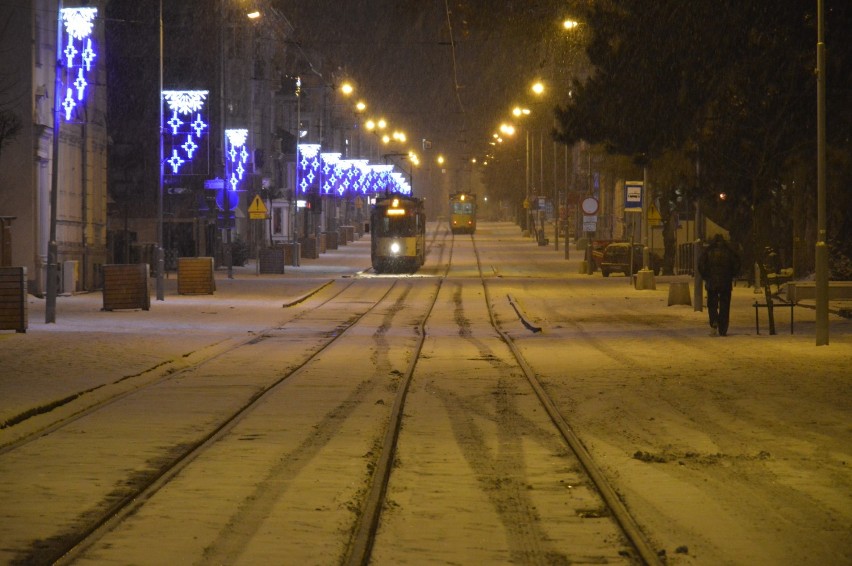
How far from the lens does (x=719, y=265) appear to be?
2494 centimetres

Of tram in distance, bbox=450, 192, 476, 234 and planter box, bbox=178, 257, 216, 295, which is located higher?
tram in distance, bbox=450, 192, 476, 234

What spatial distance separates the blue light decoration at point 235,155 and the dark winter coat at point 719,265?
114 ft

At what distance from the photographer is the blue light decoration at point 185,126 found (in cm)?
4447

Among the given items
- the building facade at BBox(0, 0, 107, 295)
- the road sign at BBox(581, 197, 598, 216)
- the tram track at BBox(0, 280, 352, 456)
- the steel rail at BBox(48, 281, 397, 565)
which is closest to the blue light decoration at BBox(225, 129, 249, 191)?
the road sign at BBox(581, 197, 598, 216)

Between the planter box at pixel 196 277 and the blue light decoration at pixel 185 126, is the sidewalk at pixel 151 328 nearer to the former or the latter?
the planter box at pixel 196 277

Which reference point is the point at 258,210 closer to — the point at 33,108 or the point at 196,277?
the point at 196,277

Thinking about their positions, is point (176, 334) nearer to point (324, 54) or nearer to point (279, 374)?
point (279, 374)

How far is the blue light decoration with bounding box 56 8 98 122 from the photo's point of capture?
35781 millimetres

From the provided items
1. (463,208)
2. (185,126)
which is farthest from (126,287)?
(463,208)

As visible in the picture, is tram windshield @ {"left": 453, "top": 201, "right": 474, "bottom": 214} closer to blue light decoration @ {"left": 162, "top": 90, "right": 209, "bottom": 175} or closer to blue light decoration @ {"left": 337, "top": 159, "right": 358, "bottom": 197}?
blue light decoration @ {"left": 337, "top": 159, "right": 358, "bottom": 197}

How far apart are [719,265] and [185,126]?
24.6 meters

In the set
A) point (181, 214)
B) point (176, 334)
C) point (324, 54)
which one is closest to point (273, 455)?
point (176, 334)

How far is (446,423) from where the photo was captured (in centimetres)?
1399

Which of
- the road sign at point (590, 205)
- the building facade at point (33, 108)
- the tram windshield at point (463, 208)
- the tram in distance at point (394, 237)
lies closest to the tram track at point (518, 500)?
the building facade at point (33, 108)
